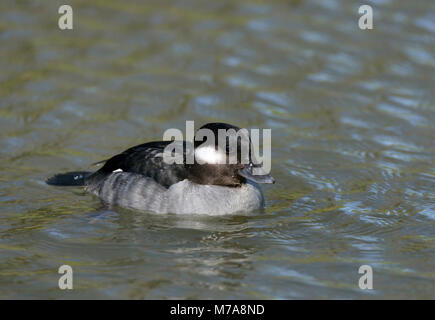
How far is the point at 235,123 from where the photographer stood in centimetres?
1238

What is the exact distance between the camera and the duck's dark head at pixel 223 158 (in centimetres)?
958

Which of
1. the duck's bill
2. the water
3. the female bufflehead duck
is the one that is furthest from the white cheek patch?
the water

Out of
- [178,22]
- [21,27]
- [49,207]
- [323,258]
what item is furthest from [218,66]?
[323,258]

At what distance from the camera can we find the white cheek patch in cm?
976

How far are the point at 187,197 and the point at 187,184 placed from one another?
0.60 ft

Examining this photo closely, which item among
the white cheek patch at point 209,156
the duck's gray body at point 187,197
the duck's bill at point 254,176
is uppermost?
the white cheek patch at point 209,156

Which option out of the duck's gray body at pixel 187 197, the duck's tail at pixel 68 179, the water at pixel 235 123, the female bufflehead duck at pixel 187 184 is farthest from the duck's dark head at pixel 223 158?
the duck's tail at pixel 68 179

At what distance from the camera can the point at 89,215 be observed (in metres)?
9.73

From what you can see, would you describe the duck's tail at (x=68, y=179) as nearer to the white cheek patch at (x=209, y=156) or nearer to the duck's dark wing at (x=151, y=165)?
the duck's dark wing at (x=151, y=165)

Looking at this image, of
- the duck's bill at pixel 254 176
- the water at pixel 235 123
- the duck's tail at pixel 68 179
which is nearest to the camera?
the water at pixel 235 123

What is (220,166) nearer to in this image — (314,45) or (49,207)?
(49,207)

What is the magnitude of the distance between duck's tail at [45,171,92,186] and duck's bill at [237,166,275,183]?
2.08 m

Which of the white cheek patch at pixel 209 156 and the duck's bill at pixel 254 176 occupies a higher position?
the white cheek patch at pixel 209 156

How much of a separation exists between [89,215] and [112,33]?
5749 millimetres
